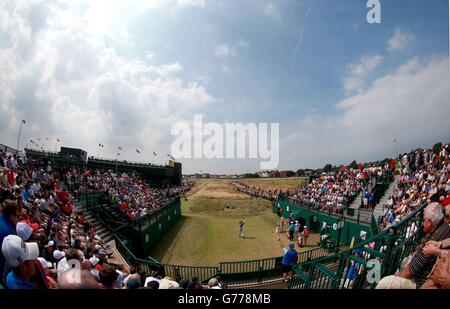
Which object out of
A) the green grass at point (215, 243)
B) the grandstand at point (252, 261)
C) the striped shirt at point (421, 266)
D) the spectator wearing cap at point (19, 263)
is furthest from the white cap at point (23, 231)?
the green grass at point (215, 243)

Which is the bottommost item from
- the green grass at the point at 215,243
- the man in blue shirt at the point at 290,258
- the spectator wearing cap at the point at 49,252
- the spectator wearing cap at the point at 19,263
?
the green grass at the point at 215,243

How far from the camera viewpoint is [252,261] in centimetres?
1014


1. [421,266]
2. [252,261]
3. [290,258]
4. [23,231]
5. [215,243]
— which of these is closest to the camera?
[421,266]

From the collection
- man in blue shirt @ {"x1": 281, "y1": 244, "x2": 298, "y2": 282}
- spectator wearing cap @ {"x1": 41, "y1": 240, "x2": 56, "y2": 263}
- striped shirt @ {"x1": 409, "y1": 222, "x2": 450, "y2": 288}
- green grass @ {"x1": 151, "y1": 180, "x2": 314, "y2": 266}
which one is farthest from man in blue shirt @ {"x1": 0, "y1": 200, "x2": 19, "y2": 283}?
green grass @ {"x1": 151, "y1": 180, "x2": 314, "y2": 266}

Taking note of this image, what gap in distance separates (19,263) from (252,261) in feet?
30.1

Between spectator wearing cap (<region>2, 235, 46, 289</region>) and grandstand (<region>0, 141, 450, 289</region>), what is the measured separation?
0.18 feet

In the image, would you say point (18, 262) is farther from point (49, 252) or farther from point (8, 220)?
point (49, 252)

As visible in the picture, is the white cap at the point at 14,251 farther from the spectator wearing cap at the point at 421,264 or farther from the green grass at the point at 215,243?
the green grass at the point at 215,243

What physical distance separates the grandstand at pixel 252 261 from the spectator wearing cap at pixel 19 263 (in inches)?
2.1

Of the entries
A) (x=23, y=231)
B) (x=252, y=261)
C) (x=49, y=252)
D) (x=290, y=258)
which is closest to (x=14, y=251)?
(x=23, y=231)

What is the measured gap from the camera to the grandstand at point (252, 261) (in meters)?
3.87

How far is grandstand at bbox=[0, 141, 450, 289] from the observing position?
3.87 m

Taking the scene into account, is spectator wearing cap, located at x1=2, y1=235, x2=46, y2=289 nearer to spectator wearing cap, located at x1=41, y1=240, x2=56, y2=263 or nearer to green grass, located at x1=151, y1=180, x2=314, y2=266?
spectator wearing cap, located at x1=41, y1=240, x2=56, y2=263
